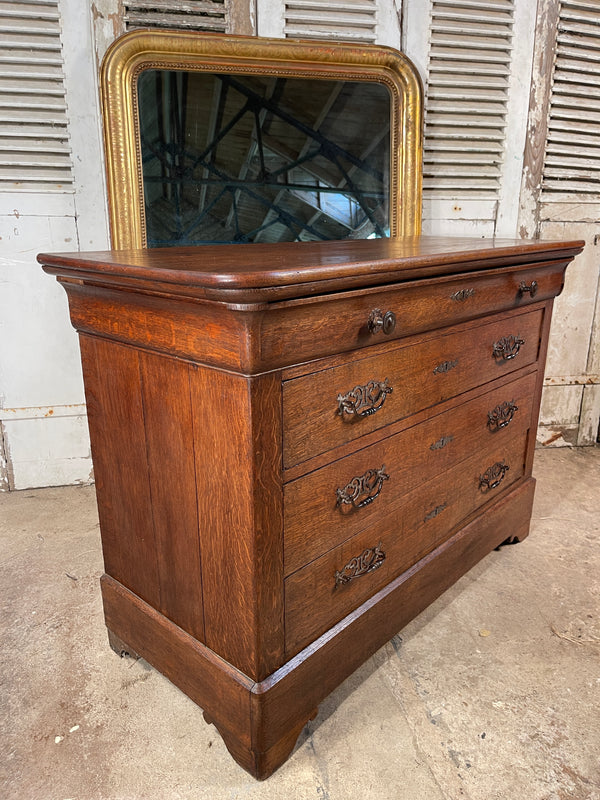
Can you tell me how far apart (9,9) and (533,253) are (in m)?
1.98

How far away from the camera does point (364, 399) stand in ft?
4.36

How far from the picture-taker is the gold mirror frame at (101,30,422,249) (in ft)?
6.95

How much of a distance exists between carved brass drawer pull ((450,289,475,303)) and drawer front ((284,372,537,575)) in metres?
0.31

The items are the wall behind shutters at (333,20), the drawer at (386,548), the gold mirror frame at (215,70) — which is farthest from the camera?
the wall behind shutters at (333,20)

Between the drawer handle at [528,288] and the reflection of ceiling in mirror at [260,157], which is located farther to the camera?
the reflection of ceiling in mirror at [260,157]

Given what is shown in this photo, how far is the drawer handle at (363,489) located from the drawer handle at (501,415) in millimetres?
567

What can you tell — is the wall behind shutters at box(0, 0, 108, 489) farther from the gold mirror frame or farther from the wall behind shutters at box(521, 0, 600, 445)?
the wall behind shutters at box(521, 0, 600, 445)

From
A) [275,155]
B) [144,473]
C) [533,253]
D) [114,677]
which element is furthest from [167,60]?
[114,677]

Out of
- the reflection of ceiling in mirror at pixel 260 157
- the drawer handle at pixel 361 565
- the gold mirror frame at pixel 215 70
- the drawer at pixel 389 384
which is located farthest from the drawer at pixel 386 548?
the gold mirror frame at pixel 215 70

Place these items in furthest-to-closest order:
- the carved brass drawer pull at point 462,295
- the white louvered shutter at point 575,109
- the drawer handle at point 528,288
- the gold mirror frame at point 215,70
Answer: the white louvered shutter at point 575,109 < the gold mirror frame at point 215,70 < the drawer handle at point 528,288 < the carved brass drawer pull at point 462,295

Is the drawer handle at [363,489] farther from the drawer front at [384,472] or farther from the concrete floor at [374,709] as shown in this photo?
the concrete floor at [374,709]

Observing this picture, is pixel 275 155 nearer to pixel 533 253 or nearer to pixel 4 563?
pixel 533 253

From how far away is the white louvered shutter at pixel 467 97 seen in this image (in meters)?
2.46

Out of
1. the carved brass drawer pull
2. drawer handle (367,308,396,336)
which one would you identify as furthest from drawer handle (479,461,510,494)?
drawer handle (367,308,396,336)
